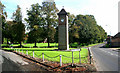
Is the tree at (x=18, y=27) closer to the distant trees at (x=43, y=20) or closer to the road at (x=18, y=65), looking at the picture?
the distant trees at (x=43, y=20)

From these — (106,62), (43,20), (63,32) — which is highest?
(43,20)

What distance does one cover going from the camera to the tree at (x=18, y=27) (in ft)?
152

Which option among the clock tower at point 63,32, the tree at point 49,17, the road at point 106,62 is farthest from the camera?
the tree at point 49,17

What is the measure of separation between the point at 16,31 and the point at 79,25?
1102 inches

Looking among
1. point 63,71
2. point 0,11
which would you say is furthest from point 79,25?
point 63,71

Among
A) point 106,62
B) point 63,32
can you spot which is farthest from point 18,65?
point 63,32

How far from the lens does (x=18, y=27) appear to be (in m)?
46.6

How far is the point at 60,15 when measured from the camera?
28.4m

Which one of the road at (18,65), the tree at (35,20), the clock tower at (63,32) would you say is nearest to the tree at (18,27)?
the tree at (35,20)

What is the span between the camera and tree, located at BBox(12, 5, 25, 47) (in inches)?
1820

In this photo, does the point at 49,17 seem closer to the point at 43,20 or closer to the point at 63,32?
the point at 43,20

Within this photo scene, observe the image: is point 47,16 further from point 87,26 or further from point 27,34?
point 87,26

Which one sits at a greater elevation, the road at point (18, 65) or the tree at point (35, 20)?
the tree at point (35, 20)

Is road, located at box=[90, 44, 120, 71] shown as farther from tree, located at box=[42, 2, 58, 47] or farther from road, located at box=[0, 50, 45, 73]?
tree, located at box=[42, 2, 58, 47]
